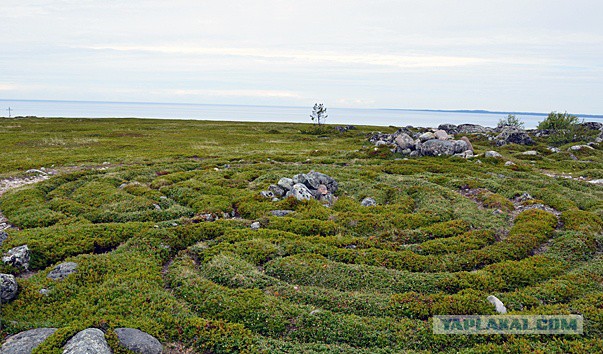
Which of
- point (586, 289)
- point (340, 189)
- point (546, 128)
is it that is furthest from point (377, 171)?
point (546, 128)

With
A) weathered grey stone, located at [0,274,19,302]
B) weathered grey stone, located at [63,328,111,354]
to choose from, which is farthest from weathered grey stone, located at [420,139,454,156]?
weathered grey stone, located at [0,274,19,302]

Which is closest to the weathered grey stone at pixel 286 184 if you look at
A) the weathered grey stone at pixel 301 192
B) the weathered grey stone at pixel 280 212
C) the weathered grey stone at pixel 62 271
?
the weathered grey stone at pixel 301 192

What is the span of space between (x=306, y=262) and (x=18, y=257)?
44.6 ft

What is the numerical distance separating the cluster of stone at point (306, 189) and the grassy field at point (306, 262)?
5.38ft

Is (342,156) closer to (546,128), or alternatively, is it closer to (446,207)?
(446,207)

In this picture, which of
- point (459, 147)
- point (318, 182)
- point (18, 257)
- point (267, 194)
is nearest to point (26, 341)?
point (18, 257)

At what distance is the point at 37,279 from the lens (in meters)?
16.0

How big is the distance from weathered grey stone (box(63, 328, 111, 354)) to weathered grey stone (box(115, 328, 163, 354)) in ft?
1.72

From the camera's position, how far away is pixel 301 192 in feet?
98.1

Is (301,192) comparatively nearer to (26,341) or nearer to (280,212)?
(280,212)

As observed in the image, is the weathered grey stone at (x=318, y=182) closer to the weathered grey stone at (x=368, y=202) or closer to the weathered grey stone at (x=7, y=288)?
the weathered grey stone at (x=368, y=202)

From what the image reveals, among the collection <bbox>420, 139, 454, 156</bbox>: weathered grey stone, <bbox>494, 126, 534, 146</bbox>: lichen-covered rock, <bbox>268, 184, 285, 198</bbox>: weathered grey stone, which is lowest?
<bbox>268, 184, 285, 198</bbox>: weathered grey stone

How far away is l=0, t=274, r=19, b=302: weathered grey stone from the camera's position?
14.2 meters

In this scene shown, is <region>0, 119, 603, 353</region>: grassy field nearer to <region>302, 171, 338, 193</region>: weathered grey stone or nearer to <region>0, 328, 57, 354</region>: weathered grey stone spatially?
<region>0, 328, 57, 354</region>: weathered grey stone
